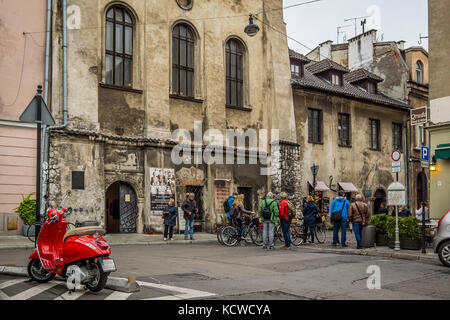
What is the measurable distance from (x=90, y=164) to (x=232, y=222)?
5643mm

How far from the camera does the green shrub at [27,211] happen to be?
55.5 feet

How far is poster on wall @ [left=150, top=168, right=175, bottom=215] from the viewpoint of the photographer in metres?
20.0

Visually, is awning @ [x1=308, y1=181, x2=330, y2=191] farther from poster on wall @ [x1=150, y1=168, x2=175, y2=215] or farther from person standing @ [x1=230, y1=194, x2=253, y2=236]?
person standing @ [x1=230, y1=194, x2=253, y2=236]

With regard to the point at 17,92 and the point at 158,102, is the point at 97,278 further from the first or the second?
the point at 158,102

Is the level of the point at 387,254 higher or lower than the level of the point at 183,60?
lower

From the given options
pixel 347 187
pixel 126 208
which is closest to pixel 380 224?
pixel 126 208

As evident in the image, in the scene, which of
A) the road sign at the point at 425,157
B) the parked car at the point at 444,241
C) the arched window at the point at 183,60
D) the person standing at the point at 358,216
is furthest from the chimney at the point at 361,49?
the parked car at the point at 444,241

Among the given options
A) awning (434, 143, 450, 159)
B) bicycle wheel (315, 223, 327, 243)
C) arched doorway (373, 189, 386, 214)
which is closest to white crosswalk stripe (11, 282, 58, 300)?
bicycle wheel (315, 223, 327, 243)

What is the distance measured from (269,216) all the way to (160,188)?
20.3 ft

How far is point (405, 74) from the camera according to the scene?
112ft

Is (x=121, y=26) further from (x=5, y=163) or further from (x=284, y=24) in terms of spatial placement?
(x=284, y=24)

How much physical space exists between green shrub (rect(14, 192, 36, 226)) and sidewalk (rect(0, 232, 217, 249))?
0.65 metres
